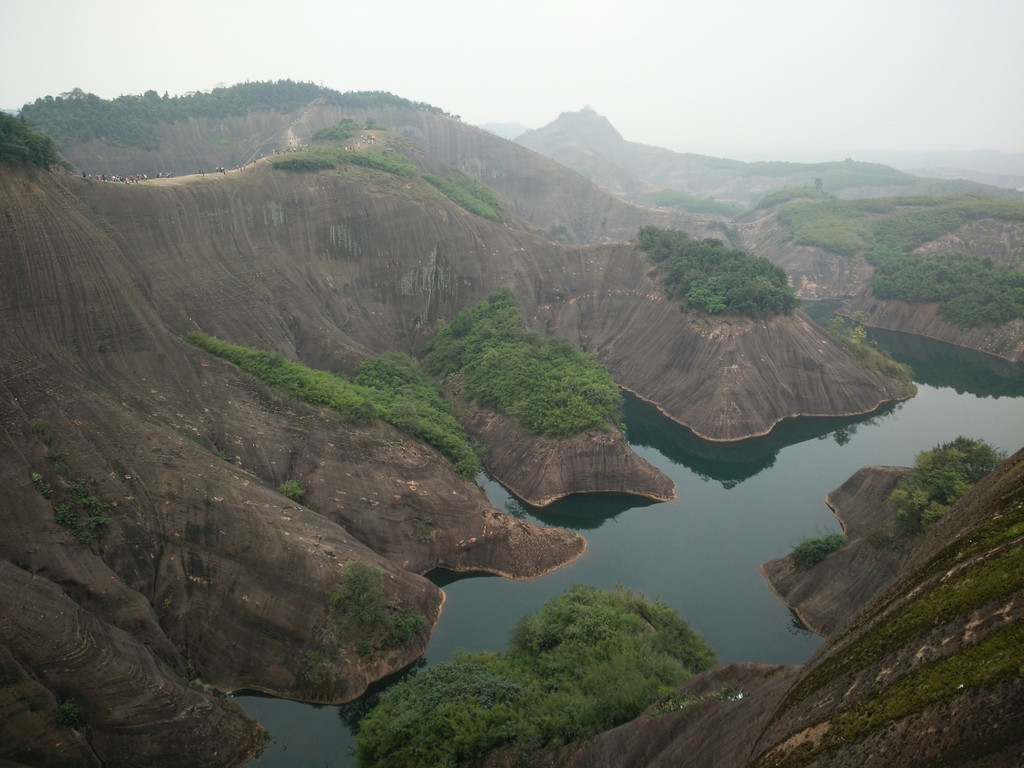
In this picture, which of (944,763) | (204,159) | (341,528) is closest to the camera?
(944,763)

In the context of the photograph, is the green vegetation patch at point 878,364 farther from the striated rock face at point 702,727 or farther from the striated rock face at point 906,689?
the striated rock face at point 702,727

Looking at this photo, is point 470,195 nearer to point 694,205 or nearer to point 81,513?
point 81,513

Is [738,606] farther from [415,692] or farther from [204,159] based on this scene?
[204,159]

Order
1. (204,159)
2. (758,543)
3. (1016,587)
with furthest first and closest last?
(204,159) < (758,543) < (1016,587)

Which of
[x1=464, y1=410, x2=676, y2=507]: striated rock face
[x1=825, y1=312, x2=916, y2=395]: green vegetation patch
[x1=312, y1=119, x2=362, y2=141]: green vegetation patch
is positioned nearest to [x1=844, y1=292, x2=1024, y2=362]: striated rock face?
[x1=825, y1=312, x2=916, y2=395]: green vegetation patch

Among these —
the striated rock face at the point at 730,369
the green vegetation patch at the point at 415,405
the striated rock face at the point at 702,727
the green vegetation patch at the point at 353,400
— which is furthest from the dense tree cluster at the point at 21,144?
the striated rock face at the point at 730,369

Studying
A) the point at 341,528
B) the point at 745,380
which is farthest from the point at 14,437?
the point at 745,380
